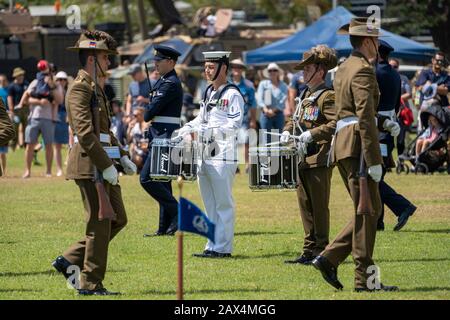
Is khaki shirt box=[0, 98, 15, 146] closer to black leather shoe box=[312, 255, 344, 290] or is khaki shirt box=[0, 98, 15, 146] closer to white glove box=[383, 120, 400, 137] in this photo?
black leather shoe box=[312, 255, 344, 290]

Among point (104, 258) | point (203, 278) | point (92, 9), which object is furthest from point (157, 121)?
point (92, 9)

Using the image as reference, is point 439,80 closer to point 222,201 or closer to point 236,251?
point 236,251

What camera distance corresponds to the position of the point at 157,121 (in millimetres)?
14430

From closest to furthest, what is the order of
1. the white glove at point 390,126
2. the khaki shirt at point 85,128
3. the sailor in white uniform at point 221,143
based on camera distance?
the khaki shirt at point 85,128 < the white glove at point 390,126 < the sailor in white uniform at point 221,143

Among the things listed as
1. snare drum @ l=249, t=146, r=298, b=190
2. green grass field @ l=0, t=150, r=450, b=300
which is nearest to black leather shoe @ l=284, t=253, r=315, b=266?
green grass field @ l=0, t=150, r=450, b=300

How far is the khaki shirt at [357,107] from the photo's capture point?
31.7 feet

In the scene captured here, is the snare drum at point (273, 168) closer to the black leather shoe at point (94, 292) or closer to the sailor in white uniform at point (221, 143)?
the sailor in white uniform at point (221, 143)

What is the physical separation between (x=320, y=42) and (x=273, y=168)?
15.7m

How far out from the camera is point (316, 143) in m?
12.0

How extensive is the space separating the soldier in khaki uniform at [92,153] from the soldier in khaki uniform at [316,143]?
2533mm

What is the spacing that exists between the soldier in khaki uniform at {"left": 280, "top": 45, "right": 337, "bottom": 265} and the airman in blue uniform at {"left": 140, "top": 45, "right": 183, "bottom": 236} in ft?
8.09

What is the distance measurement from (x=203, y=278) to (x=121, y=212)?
136 centimetres

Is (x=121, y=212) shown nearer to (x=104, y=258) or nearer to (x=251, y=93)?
(x=104, y=258)

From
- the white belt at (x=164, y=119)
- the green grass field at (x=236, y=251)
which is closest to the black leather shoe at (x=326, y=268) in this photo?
the green grass field at (x=236, y=251)
